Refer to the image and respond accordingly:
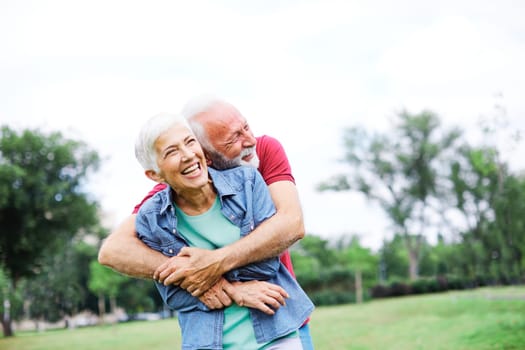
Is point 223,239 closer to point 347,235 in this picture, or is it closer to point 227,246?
point 227,246

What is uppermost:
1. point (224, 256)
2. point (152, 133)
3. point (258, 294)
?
point (152, 133)

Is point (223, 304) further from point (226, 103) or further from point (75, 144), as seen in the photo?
point (75, 144)

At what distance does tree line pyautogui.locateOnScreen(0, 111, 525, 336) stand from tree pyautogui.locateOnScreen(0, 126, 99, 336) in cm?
4

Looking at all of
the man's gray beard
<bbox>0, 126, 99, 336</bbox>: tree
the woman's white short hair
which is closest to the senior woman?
the woman's white short hair

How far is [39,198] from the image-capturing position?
2488 centimetres

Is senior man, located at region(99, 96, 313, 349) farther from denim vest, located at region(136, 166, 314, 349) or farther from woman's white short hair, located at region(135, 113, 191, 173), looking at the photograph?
woman's white short hair, located at region(135, 113, 191, 173)

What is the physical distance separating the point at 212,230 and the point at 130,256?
283mm

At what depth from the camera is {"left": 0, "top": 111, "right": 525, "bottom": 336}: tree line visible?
19.7 meters

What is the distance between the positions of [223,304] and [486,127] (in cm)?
1466

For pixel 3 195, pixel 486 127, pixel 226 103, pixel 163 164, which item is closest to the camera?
pixel 163 164

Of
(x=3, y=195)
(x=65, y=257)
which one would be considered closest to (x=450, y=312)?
(x=3, y=195)

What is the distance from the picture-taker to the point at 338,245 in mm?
60375

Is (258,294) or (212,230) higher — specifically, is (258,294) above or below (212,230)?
below

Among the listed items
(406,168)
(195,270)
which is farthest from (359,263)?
(195,270)
